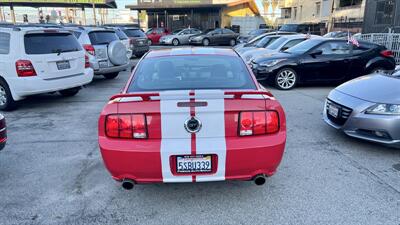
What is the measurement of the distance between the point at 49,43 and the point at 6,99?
1.43m

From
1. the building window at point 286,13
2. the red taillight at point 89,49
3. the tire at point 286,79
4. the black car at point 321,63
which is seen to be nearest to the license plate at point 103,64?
the red taillight at point 89,49

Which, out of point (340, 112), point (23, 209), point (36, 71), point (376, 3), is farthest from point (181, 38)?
point (23, 209)

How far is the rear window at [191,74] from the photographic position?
3.47 meters

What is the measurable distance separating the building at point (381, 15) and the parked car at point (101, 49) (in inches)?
634

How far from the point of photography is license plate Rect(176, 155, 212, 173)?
9.53 ft

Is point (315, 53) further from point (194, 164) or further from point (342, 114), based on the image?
point (194, 164)

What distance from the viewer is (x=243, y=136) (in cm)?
296

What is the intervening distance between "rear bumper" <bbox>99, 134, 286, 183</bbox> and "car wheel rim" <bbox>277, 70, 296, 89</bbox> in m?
6.34

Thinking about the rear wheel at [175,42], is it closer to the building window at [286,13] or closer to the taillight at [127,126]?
the building window at [286,13]

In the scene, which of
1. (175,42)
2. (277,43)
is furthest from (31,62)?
(175,42)

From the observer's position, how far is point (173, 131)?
2.90m

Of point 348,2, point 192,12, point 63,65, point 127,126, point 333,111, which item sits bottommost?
point 333,111

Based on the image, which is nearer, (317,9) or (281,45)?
(281,45)

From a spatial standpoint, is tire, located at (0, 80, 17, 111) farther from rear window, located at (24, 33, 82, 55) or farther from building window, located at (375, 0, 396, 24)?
building window, located at (375, 0, 396, 24)
